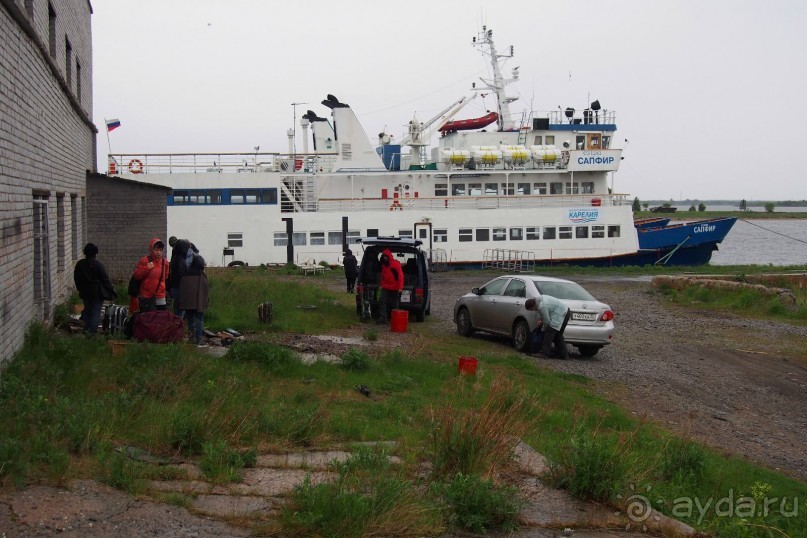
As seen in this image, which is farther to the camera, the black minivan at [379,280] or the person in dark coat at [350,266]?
the person in dark coat at [350,266]

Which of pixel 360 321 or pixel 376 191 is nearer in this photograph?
pixel 360 321

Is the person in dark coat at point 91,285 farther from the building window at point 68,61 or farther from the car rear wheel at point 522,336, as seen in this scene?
the building window at point 68,61

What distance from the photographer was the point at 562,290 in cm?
1488

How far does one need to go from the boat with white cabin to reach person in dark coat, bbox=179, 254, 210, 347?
79.1 ft

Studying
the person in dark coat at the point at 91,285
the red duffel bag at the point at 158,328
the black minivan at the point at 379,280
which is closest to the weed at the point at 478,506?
the red duffel bag at the point at 158,328

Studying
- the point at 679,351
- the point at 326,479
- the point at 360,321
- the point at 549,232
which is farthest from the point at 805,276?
the point at 326,479

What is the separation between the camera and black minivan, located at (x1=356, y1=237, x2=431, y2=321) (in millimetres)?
17500

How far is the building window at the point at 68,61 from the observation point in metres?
16.7

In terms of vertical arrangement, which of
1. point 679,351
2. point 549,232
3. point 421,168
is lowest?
point 679,351

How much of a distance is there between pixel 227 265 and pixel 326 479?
1214 inches

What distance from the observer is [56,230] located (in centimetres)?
1425

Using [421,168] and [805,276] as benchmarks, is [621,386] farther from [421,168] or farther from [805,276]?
[421,168]

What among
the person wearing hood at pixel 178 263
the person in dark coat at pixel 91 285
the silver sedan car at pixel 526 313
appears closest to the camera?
the person in dark coat at pixel 91 285

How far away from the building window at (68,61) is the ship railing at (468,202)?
19.8 meters
